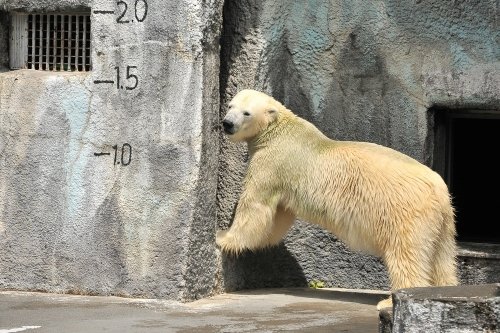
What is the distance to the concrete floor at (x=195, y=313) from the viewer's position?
6.04 metres

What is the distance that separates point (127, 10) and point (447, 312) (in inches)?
127

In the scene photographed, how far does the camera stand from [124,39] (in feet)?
22.9

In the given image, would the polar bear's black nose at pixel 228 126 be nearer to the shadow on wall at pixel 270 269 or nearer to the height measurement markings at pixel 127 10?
the height measurement markings at pixel 127 10

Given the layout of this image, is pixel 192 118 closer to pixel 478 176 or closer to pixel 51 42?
pixel 51 42

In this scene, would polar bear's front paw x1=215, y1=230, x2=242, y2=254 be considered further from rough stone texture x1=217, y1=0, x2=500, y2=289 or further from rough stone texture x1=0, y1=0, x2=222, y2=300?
rough stone texture x1=217, y1=0, x2=500, y2=289

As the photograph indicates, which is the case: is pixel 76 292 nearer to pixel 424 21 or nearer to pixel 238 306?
pixel 238 306

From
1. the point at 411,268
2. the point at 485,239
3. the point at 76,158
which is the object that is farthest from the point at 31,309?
the point at 485,239

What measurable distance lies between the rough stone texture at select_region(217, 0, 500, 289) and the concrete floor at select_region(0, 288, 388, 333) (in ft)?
1.47

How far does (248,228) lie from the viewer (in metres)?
7.12

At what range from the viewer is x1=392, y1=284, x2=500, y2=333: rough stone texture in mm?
4578

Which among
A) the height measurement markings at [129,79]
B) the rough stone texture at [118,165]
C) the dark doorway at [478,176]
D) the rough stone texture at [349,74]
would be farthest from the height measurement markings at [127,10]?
the dark doorway at [478,176]

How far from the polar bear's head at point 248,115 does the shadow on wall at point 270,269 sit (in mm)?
921

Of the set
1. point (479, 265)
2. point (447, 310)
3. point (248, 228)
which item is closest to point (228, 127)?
point (248, 228)

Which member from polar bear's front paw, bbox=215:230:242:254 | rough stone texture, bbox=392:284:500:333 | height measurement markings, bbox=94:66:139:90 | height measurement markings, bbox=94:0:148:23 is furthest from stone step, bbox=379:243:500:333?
height measurement markings, bbox=94:0:148:23
